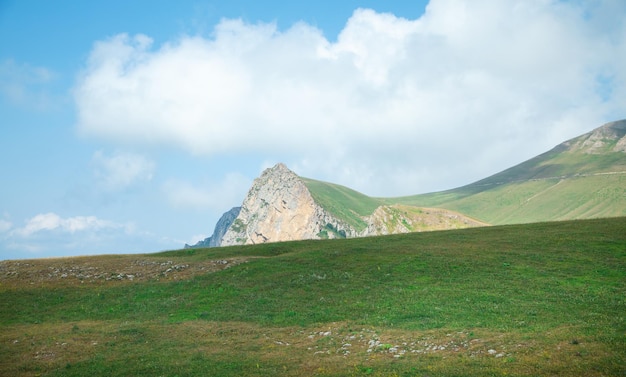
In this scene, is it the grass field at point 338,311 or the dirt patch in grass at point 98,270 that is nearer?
the grass field at point 338,311

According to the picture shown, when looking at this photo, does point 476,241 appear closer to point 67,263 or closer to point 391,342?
point 391,342

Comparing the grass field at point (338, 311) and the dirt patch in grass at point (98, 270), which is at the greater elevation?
the dirt patch in grass at point (98, 270)

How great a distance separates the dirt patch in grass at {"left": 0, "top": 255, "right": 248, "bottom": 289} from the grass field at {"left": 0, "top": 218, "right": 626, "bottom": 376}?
0.26 metres

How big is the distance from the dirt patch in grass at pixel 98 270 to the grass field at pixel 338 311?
10.0 inches

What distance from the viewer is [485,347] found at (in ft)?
80.1

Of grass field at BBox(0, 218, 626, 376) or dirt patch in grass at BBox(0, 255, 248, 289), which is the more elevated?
dirt patch in grass at BBox(0, 255, 248, 289)

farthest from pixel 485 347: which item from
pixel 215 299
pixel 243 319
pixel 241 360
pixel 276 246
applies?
pixel 276 246

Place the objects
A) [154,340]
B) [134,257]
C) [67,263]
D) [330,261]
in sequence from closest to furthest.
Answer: [154,340]
[330,261]
[67,263]
[134,257]

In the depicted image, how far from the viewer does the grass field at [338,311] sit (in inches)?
956

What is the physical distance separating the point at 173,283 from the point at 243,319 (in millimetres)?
14750

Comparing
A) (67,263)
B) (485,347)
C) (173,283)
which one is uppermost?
(67,263)

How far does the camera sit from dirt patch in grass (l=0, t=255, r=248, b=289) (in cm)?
4966

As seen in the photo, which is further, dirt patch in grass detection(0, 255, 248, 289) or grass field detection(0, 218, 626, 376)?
dirt patch in grass detection(0, 255, 248, 289)

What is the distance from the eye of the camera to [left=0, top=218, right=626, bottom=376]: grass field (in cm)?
2428
